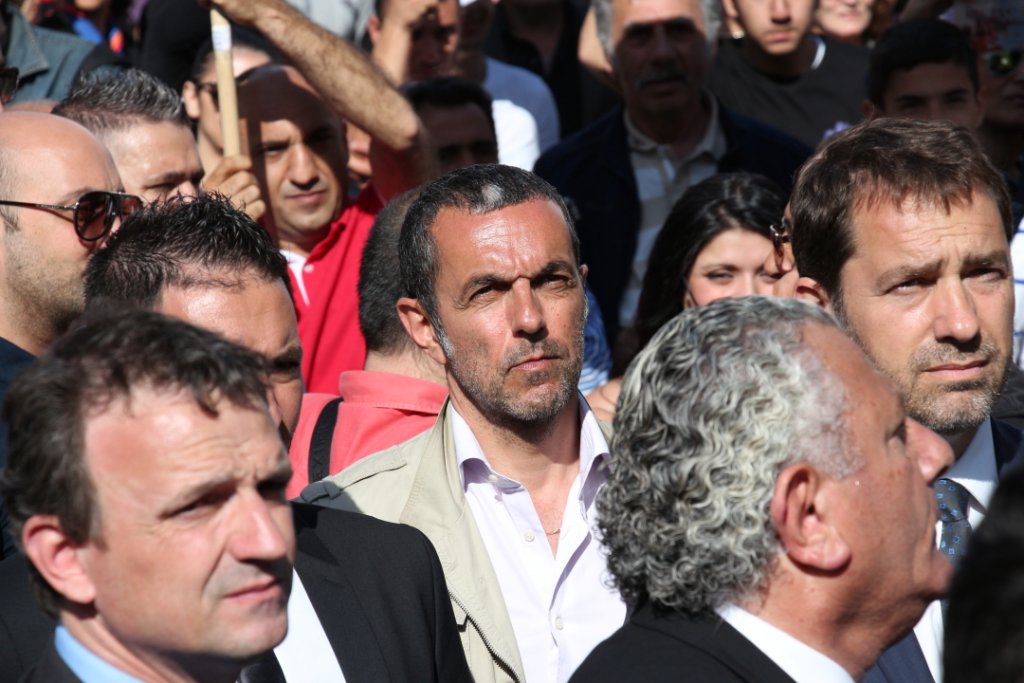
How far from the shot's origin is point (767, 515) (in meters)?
2.32

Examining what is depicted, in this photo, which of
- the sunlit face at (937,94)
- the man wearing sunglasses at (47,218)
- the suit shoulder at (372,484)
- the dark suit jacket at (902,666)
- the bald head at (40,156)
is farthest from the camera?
the sunlit face at (937,94)

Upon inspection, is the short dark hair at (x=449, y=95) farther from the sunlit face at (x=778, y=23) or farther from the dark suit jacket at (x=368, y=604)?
the dark suit jacket at (x=368, y=604)

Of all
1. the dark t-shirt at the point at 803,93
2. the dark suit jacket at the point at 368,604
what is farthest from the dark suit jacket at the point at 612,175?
the dark suit jacket at the point at 368,604

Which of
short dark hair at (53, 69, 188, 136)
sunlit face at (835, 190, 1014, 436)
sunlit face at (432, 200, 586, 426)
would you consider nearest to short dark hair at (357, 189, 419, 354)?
sunlit face at (432, 200, 586, 426)

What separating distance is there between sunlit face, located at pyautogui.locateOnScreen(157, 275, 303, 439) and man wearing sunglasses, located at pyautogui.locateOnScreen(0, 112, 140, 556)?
27.0 inches

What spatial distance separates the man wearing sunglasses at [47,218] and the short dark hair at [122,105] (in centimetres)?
76

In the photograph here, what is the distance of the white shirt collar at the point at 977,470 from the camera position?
335cm

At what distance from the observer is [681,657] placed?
2287 mm

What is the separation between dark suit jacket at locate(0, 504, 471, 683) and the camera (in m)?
2.69

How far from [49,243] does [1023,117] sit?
409 centimetres

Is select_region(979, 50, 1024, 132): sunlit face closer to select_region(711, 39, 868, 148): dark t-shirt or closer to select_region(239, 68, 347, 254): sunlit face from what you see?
select_region(711, 39, 868, 148): dark t-shirt

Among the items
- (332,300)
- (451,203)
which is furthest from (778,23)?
(451,203)

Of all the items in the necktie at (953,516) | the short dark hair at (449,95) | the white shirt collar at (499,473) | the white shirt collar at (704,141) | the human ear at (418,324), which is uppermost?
the short dark hair at (449,95)

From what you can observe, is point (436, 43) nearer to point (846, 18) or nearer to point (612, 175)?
point (612, 175)
